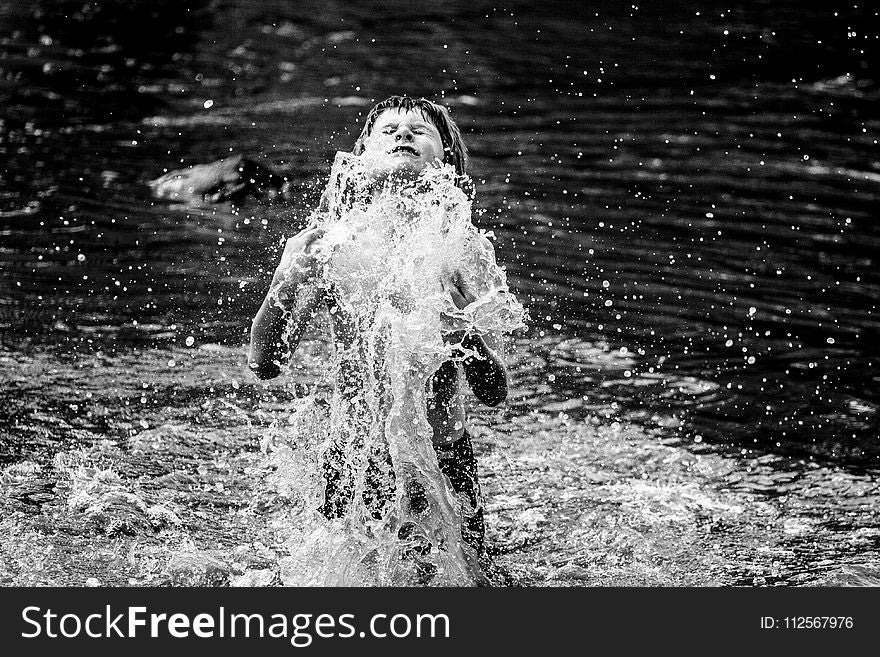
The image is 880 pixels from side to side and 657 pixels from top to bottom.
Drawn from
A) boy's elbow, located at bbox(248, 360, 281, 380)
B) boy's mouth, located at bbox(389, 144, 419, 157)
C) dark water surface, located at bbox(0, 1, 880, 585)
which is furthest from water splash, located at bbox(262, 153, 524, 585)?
dark water surface, located at bbox(0, 1, 880, 585)

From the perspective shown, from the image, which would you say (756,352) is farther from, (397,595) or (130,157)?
(130,157)

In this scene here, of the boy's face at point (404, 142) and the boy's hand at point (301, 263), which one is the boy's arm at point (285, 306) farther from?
the boy's face at point (404, 142)

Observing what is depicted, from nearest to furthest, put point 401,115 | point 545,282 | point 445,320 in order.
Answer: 1. point 445,320
2. point 401,115
3. point 545,282

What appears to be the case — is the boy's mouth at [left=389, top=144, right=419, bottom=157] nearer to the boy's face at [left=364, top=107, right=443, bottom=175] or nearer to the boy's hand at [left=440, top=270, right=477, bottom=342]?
the boy's face at [left=364, top=107, right=443, bottom=175]

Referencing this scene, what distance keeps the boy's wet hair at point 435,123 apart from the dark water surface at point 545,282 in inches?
58.9

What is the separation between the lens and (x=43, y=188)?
9.40 meters

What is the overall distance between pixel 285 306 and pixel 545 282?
11.3 feet

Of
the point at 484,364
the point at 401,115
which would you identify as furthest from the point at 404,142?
the point at 484,364

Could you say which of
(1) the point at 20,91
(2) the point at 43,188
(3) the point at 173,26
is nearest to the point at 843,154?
(2) the point at 43,188

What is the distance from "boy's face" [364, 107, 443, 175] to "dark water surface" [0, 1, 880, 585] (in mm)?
1560

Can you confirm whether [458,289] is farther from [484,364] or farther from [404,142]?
[404,142]

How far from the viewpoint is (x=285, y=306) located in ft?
14.2

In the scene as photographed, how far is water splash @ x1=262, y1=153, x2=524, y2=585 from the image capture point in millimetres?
4312

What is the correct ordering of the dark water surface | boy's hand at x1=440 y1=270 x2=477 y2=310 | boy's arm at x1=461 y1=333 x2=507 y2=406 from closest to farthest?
boy's arm at x1=461 y1=333 x2=507 y2=406 < boy's hand at x1=440 y1=270 x2=477 y2=310 < the dark water surface
